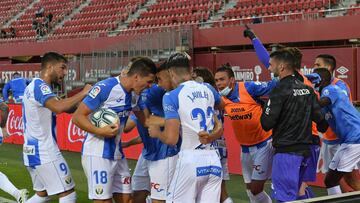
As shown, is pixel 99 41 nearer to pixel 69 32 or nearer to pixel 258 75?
pixel 69 32

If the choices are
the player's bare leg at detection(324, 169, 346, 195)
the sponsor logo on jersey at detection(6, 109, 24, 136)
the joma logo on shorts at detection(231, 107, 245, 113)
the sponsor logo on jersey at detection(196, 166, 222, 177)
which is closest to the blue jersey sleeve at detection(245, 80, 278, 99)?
the joma logo on shorts at detection(231, 107, 245, 113)

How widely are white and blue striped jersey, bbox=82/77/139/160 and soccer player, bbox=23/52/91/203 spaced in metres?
0.32

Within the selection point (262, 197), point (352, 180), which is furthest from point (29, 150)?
point (352, 180)

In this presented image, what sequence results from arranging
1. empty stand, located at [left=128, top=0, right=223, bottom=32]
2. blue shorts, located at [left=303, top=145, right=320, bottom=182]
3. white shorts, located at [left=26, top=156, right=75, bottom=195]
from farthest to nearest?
empty stand, located at [left=128, top=0, right=223, bottom=32] → blue shorts, located at [left=303, top=145, right=320, bottom=182] → white shorts, located at [left=26, top=156, right=75, bottom=195]

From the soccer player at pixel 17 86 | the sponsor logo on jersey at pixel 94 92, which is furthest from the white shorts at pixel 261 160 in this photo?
the soccer player at pixel 17 86

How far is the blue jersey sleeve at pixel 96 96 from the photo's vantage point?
204 inches

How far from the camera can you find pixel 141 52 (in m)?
20.3

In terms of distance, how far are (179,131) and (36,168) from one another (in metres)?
1.71

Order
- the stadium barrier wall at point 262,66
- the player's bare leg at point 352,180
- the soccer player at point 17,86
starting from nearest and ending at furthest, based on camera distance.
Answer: the player's bare leg at point 352,180
the soccer player at point 17,86
the stadium barrier wall at point 262,66

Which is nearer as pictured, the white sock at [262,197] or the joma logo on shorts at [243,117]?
the joma logo on shorts at [243,117]

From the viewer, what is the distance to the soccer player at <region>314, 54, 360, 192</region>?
6.98 m

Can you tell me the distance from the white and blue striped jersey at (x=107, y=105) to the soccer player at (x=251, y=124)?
178cm

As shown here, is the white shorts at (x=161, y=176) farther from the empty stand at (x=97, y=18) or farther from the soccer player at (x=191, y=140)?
the empty stand at (x=97, y=18)

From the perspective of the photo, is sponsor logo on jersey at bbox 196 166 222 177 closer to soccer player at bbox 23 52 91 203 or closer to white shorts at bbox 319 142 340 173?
soccer player at bbox 23 52 91 203
